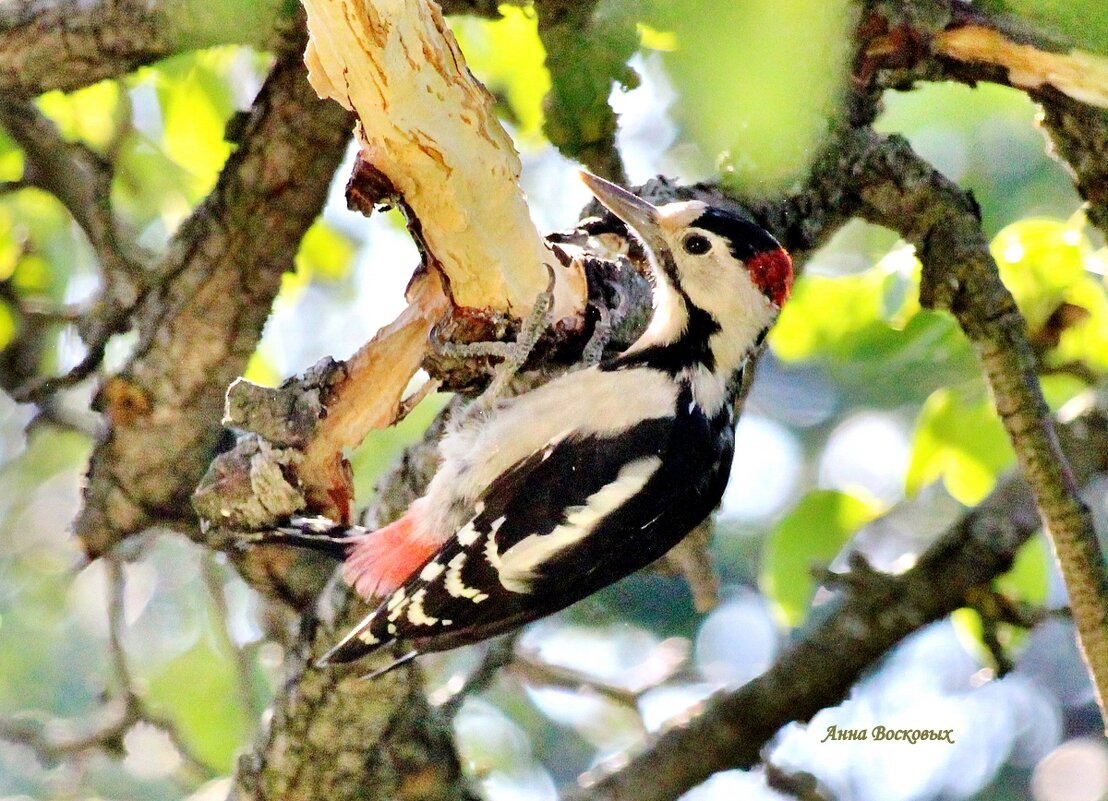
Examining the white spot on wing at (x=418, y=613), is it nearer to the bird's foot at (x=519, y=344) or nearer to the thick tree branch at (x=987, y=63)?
the bird's foot at (x=519, y=344)

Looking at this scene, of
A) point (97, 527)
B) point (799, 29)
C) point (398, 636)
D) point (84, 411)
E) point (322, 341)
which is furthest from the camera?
point (322, 341)

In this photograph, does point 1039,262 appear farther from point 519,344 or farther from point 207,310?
point 207,310

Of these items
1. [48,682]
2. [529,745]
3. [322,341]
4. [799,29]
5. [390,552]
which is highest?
[322,341]

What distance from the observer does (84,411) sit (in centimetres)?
383

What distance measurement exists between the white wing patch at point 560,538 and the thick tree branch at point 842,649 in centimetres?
78

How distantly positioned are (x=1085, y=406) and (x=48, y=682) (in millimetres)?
4124

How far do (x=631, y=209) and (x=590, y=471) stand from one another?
52cm

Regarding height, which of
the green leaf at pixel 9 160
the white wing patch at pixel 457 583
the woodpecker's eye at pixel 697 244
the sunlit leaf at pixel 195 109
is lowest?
the white wing patch at pixel 457 583

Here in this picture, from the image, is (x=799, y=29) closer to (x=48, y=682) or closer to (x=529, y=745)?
(x=529, y=745)

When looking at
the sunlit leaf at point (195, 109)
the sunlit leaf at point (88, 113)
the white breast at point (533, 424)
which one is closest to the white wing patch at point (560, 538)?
the white breast at point (533, 424)

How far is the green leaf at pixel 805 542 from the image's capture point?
2.74 m

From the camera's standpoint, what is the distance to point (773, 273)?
2.44 meters

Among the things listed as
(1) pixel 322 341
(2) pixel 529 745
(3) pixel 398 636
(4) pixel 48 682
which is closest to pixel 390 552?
(3) pixel 398 636

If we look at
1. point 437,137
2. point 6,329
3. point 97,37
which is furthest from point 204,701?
point 437,137
